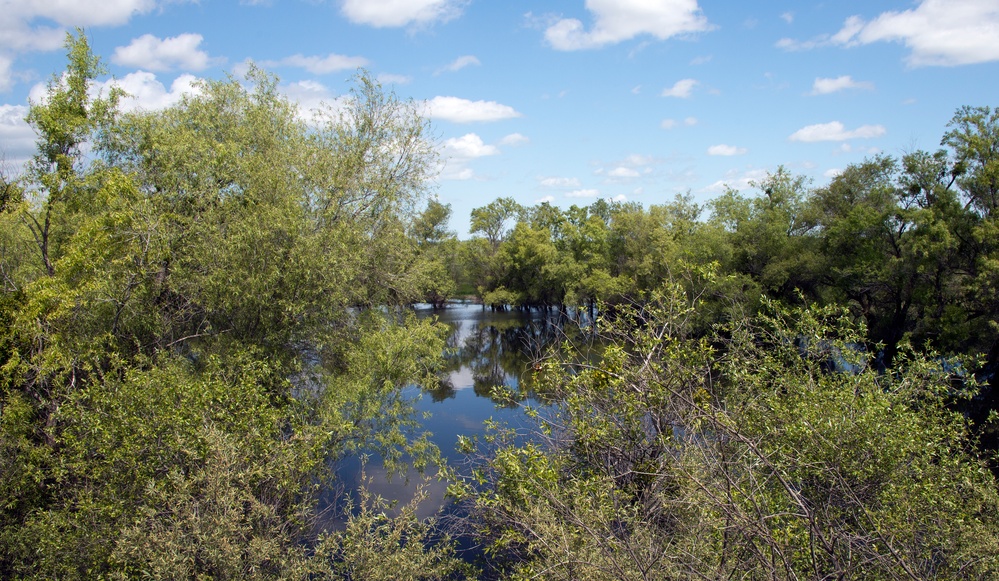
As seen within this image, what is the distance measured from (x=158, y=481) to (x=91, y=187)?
7959 millimetres

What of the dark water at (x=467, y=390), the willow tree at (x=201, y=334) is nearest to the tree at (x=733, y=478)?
the dark water at (x=467, y=390)

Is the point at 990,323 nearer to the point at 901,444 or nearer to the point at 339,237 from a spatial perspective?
the point at 901,444

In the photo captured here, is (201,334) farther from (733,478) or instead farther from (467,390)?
(467,390)

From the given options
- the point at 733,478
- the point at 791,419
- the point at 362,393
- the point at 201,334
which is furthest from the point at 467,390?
the point at 733,478

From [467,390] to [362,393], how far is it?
56.9ft

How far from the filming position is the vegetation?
8.31 metres

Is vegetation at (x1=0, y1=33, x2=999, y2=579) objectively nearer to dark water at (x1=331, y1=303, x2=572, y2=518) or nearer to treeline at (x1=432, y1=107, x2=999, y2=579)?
treeline at (x1=432, y1=107, x2=999, y2=579)

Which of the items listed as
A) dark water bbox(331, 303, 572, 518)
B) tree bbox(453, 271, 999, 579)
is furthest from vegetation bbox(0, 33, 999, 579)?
dark water bbox(331, 303, 572, 518)

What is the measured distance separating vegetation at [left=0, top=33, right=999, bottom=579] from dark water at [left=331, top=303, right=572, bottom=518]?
5.09 feet

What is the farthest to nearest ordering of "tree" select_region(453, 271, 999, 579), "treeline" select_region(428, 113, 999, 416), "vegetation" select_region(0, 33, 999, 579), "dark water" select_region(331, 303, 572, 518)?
"treeline" select_region(428, 113, 999, 416), "dark water" select_region(331, 303, 572, 518), "vegetation" select_region(0, 33, 999, 579), "tree" select_region(453, 271, 999, 579)

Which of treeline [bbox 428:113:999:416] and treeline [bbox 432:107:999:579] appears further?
treeline [bbox 428:113:999:416]

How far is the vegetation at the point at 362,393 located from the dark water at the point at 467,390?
5.09 feet

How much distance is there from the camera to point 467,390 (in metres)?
33.7

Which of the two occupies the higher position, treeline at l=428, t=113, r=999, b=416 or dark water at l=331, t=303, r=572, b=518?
treeline at l=428, t=113, r=999, b=416
